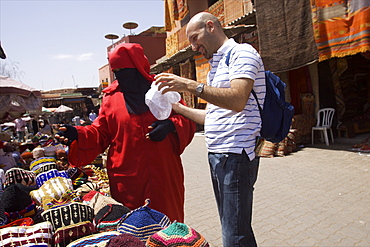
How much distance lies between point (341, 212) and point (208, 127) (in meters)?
2.70

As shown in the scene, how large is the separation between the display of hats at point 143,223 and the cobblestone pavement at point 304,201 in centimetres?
182

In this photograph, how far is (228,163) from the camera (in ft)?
5.15

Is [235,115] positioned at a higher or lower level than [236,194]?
higher

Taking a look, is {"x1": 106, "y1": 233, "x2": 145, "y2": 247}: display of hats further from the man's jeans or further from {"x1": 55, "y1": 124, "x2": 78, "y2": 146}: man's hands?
{"x1": 55, "y1": 124, "x2": 78, "y2": 146}: man's hands

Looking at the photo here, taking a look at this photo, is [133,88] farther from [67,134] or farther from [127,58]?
[67,134]

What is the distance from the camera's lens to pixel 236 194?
1.57 meters

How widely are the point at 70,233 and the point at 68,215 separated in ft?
0.49

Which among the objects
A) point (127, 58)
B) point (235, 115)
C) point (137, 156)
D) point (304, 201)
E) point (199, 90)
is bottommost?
point (304, 201)

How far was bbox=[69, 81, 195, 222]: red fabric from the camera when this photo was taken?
6.63 feet

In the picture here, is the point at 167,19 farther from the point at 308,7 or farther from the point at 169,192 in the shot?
the point at 169,192

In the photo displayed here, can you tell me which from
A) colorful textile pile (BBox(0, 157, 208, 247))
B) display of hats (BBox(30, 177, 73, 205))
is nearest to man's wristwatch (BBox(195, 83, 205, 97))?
colorful textile pile (BBox(0, 157, 208, 247))

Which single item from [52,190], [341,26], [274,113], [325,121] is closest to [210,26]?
[274,113]

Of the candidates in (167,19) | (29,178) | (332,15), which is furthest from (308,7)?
(167,19)

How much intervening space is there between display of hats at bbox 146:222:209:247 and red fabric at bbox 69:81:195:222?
2.81ft
